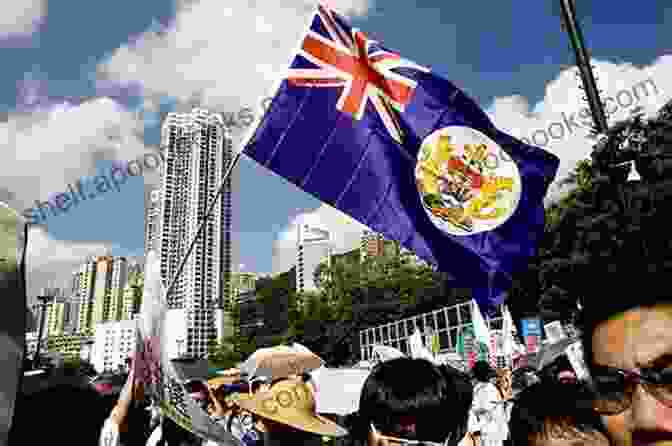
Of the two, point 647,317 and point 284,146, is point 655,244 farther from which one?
point 284,146

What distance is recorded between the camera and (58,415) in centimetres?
159

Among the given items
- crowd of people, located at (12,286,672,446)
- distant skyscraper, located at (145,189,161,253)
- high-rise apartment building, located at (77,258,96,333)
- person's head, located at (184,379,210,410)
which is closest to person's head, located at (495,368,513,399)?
person's head, located at (184,379,210,410)

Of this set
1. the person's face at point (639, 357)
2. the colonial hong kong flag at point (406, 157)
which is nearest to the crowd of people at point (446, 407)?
the person's face at point (639, 357)

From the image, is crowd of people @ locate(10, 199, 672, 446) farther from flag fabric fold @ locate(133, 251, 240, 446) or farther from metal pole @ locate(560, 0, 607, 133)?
metal pole @ locate(560, 0, 607, 133)

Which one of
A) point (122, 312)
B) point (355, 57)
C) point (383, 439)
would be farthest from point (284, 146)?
point (122, 312)

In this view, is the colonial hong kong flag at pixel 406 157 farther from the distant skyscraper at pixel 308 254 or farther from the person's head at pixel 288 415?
the distant skyscraper at pixel 308 254

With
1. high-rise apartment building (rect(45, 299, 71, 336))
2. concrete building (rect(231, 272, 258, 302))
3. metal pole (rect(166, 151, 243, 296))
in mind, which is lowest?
metal pole (rect(166, 151, 243, 296))

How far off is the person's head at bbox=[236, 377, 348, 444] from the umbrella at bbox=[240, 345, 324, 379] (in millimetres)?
1154

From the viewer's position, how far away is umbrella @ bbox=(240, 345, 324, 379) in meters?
4.69

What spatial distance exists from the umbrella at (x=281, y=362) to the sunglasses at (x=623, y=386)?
11.1ft

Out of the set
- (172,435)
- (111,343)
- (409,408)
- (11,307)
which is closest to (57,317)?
(111,343)

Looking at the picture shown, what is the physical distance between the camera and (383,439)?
7.38ft

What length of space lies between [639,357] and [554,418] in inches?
49.6

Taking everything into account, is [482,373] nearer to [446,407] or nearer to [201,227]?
[201,227]
